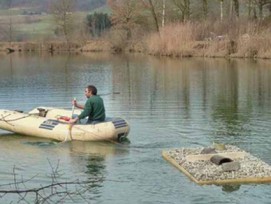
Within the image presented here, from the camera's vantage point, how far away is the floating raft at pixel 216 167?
1152 cm

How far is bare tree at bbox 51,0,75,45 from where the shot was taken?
233 feet

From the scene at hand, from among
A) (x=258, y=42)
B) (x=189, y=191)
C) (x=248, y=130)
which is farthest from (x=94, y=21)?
(x=189, y=191)

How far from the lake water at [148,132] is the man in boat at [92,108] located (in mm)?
652

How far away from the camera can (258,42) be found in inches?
1721

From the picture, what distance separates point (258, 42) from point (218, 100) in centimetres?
2136

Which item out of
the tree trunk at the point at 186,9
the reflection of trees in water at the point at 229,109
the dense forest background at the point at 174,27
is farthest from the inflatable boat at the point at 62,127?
the tree trunk at the point at 186,9

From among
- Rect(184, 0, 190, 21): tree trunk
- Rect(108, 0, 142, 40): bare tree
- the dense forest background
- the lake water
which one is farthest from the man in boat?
Rect(108, 0, 142, 40): bare tree

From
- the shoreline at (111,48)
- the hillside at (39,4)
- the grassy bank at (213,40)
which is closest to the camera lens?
the grassy bank at (213,40)

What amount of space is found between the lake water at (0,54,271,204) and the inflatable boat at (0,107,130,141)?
0.20 metres

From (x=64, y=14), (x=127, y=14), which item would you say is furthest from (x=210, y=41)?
(x=64, y=14)

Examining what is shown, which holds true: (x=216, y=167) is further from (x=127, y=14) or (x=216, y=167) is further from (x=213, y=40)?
(x=127, y=14)

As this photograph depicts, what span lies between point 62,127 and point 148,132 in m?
2.40

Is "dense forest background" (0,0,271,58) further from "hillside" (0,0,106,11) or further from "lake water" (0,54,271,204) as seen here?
"hillside" (0,0,106,11)

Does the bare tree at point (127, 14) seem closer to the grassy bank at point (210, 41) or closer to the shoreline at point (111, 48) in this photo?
the shoreline at point (111, 48)
